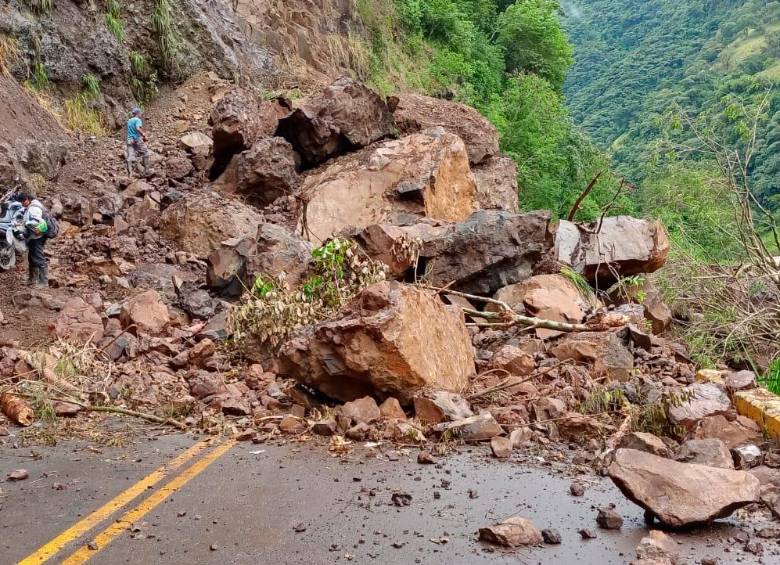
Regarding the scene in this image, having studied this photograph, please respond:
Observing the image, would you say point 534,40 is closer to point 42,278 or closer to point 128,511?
point 42,278

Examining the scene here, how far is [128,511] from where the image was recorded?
13.8ft

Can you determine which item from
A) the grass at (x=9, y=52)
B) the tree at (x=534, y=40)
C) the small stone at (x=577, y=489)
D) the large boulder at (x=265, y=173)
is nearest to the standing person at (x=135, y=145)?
the large boulder at (x=265, y=173)

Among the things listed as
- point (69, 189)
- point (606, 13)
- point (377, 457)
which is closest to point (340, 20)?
point (69, 189)

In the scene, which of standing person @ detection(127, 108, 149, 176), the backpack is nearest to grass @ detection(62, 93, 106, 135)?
standing person @ detection(127, 108, 149, 176)

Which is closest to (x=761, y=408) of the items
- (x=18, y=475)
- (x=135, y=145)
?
(x=18, y=475)

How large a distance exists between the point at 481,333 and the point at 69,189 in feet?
26.6

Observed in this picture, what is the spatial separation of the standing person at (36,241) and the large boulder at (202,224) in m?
2.31

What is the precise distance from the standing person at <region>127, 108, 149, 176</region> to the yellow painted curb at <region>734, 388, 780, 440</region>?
11544mm

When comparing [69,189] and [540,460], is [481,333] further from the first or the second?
[69,189]

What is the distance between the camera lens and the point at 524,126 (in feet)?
81.5

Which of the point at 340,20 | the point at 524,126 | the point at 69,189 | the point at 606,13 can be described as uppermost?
the point at 606,13

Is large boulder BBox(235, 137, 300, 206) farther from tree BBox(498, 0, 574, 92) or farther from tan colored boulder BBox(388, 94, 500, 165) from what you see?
tree BBox(498, 0, 574, 92)

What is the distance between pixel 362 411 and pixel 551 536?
2.60m

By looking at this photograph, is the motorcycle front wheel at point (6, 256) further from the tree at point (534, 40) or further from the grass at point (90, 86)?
the tree at point (534, 40)
